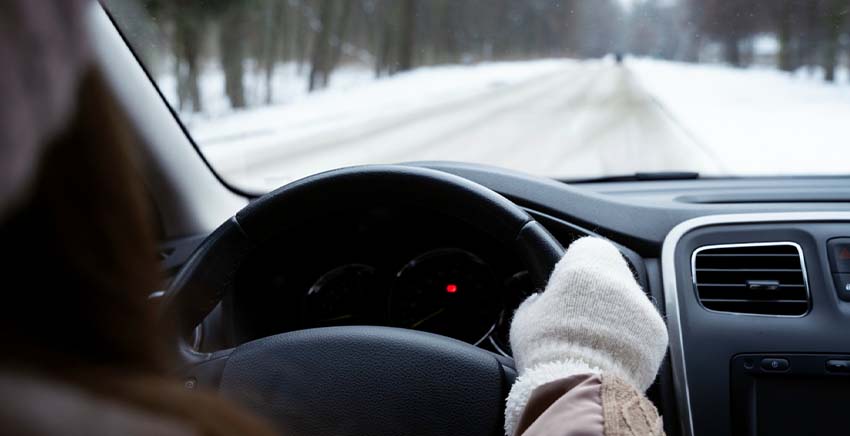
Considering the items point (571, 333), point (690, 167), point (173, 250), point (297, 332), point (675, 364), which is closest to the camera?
point (571, 333)

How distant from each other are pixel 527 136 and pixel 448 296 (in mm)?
1295

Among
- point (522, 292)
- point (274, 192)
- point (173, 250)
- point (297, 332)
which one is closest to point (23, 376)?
point (274, 192)

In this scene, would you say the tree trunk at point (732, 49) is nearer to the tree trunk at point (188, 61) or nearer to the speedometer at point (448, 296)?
the speedometer at point (448, 296)

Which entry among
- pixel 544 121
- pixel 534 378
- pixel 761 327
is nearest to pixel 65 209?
pixel 534 378

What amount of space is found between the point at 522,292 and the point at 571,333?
1.17 m

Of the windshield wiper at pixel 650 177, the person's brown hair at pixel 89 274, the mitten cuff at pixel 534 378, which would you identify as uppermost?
the person's brown hair at pixel 89 274

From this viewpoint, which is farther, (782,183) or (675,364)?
(782,183)

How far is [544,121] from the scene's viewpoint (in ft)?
13.5

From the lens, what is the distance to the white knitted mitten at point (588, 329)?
1.75 m

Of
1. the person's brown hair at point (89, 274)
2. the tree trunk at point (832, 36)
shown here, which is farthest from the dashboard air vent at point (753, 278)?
the person's brown hair at point (89, 274)

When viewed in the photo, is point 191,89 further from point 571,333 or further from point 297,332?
point 571,333

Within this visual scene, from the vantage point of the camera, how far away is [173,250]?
129 inches

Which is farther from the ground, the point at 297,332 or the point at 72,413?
the point at 72,413

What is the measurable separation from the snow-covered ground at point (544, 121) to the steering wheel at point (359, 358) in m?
1.19
